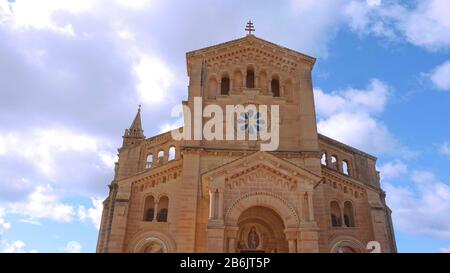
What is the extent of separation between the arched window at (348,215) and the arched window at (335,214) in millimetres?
684

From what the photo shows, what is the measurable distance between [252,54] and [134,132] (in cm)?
2123

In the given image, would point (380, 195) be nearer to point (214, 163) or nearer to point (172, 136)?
point (214, 163)

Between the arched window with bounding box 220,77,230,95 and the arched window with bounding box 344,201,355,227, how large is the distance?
1310cm

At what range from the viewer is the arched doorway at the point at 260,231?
24.5 metres

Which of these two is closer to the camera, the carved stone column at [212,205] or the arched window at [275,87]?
the carved stone column at [212,205]

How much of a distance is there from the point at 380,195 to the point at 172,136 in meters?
17.6

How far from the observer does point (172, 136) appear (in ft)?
105

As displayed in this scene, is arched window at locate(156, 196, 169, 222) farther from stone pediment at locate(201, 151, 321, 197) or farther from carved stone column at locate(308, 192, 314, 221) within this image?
carved stone column at locate(308, 192, 314, 221)

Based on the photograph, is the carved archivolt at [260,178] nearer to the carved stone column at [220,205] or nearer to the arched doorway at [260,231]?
the carved stone column at [220,205]

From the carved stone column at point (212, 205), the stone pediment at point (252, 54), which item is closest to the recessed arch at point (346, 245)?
the carved stone column at point (212, 205)

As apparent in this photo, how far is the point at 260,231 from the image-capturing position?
25328mm
